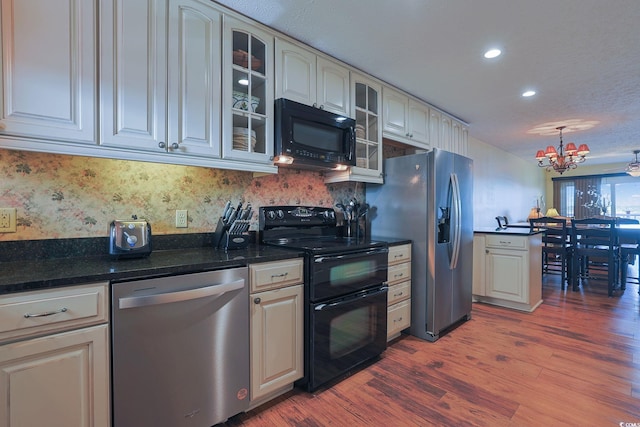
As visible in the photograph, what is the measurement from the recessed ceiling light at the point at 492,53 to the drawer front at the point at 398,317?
2162 millimetres

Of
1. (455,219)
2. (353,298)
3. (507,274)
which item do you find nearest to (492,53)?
(455,219)

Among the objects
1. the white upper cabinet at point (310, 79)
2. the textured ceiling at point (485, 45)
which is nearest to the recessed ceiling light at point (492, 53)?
the textured ceiling at point (485, 45)

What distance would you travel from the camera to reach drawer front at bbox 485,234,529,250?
132 inches

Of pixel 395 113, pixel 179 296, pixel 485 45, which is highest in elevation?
pixel 485 45

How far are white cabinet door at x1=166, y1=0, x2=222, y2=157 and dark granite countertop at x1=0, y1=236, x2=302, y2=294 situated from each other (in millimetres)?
593

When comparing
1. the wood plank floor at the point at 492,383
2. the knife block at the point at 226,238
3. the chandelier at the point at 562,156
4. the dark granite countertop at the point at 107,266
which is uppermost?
the chandelier at the point at 562,156

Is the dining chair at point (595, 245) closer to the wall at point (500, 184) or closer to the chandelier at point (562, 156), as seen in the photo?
the chandelier at point (562, 156)

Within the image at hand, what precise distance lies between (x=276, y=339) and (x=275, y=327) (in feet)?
0.24

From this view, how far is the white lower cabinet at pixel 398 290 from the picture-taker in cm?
254

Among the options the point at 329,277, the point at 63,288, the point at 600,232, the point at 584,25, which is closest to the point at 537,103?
the point at 584,25

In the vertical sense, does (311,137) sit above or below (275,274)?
above

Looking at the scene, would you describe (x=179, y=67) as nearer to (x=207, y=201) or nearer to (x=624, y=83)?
(x=207, y=201)

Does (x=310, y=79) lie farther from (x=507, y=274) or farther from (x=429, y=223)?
(x=507, y=274)

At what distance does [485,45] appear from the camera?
222 cm
